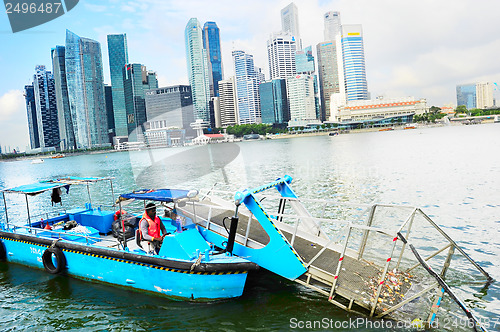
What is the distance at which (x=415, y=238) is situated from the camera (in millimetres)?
12789

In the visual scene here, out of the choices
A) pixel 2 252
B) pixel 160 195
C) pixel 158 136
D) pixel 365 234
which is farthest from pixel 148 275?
pixel 158 136

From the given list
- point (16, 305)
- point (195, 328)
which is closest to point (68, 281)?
point (16, 305)

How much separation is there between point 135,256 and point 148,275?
600 mm

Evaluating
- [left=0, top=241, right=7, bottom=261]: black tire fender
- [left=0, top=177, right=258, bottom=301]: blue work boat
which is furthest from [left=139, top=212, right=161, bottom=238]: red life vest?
[left=0, top=241, right=7, bottom=261]: black tire fender

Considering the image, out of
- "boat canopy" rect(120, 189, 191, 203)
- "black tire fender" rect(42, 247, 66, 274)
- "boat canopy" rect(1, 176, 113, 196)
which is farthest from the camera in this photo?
"boat canopy" rect(1, 176, 113, 196)

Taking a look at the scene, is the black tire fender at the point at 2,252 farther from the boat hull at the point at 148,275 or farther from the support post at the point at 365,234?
the support post at the point at 365,234

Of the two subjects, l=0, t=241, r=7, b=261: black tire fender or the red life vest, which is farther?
l=0, t=241, r=7, b=261: black tire fender

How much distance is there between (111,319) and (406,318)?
689 cm

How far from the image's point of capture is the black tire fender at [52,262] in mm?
10633

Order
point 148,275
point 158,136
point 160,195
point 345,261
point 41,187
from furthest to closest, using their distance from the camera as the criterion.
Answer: point 158,136
point 41,187
point 160,195
point 148,275
point 345,261

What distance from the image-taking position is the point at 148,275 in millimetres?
8906

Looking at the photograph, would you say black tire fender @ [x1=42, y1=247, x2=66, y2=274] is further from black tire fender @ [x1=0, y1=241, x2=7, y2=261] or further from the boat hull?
black tire fender @ [x1=0, y1=241, x2=7, y2=261]

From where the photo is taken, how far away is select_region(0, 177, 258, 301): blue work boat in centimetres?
830

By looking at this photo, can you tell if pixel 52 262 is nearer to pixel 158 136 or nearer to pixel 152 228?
pixel 152 228
